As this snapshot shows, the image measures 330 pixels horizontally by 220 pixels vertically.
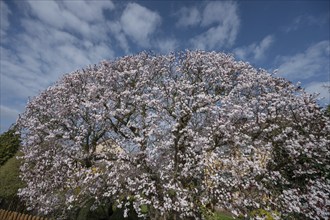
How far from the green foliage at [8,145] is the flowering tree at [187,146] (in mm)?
9278

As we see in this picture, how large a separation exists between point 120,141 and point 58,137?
4.17m

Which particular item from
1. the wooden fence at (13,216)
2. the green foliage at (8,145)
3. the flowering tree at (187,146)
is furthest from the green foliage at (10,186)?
the green foliage at (8,145)

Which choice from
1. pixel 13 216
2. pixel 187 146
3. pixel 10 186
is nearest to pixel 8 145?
pixel 10 186

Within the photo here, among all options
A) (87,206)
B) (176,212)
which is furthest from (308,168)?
(87,206)

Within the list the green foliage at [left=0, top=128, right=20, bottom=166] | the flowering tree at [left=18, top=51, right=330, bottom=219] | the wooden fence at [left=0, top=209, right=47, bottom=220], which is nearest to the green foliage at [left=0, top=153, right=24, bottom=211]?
the flowering tree at [left=18, top=51, right=330, bottom=219]

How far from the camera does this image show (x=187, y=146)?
1167cm

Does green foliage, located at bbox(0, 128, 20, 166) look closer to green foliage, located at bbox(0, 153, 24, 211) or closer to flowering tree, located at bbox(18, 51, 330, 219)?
green foliage, located at bbox(0, 153, 24, 211)

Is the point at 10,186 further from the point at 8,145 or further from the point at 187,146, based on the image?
the point at 187,146

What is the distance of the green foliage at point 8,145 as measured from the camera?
23.5 meters

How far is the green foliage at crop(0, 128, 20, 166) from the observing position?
23.5 meters

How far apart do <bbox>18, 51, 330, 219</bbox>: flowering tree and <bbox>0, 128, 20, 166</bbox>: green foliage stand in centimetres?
928

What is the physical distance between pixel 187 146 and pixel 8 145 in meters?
19.7

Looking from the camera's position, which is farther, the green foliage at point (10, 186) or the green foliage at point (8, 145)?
the green foliage at point (8, 145)

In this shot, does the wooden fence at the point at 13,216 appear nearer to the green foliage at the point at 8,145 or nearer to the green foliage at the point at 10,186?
the green foliage at the point at 10,186
